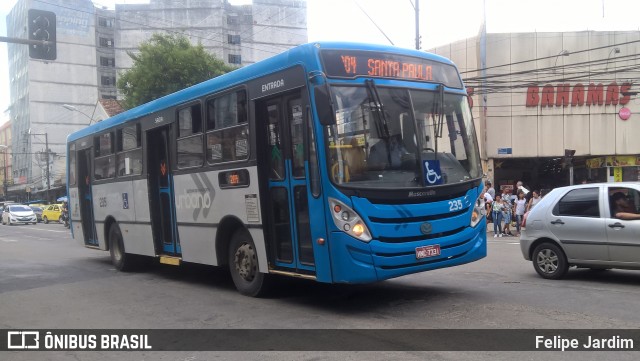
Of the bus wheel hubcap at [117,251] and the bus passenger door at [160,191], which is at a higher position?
the bus passenger door at [160,191]

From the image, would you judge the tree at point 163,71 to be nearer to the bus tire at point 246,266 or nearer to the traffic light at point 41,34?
the traffic light at point 41,34

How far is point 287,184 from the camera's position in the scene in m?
7.13

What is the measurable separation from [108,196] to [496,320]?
29.2 ft

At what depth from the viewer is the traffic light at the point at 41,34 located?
1291 centimetres

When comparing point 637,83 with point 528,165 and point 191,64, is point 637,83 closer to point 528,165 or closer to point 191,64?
point 528,165

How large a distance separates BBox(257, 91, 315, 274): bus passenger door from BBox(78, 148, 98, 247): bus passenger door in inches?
291

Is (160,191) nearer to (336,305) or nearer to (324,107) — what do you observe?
(336,305)

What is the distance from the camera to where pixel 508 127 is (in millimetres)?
27891

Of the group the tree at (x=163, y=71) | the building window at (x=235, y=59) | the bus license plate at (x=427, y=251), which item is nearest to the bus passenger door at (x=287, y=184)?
the bus license plate at (x=427, y=251)

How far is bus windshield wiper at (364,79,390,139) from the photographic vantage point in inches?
263

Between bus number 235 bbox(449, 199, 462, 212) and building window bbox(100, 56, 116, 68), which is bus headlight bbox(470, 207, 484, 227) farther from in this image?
building window bbox(100, 56, 116, 68)

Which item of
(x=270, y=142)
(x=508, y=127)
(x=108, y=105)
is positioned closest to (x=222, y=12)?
(x=108, y=105)

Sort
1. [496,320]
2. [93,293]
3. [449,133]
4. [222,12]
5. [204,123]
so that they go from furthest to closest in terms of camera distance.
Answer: [222,12]
[93,293]
[204,123]
[449,133]
[496,320]

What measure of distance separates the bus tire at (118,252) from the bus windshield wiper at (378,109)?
7.30m
